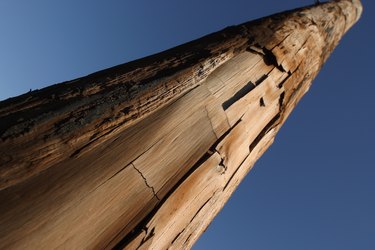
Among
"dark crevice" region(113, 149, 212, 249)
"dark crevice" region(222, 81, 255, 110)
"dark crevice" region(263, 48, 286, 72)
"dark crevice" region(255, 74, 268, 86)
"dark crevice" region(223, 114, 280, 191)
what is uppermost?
"dark crevice" region(263, 48, 286, 72)

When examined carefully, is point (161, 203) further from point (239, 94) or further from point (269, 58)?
point (269, 58)

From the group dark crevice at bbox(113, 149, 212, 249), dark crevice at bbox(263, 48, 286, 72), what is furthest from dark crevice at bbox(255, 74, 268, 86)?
dark crevice at bbox(113, 149, 212, 249)

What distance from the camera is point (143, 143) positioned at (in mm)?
2008

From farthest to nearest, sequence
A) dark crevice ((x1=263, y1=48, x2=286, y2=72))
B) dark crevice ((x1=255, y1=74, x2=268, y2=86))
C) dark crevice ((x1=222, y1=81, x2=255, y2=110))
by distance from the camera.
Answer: dark crevice ((x1=263, y1=48, x2=286, y2=72))
dark crevice ((x1=255, y1=74, x2=268, y2=86))
dark crevice ((x1=222, y1=81, x2=255, y2=110))

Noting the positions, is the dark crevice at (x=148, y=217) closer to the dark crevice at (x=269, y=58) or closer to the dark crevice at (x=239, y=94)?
the dark crevice at (x=239, y=94)

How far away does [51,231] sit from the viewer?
63.2 inches

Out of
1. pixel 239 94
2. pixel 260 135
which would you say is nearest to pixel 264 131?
pixel 260 135

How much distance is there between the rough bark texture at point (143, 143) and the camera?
159 centimetres

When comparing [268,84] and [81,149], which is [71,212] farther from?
[268,84]

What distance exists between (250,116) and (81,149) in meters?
1.45

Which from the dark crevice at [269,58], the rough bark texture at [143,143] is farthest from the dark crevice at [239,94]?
the dark crevice at [269,58]

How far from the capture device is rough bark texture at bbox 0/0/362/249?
1.59m

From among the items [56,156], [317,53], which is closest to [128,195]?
[56,156]

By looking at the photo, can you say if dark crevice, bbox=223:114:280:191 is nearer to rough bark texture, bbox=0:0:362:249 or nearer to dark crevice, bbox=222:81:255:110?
rough bark texture, bbox=0:0:362:249
